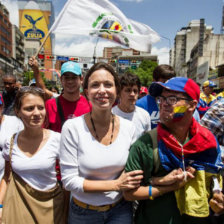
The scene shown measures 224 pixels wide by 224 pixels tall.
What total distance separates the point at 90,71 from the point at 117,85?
0.90 ft

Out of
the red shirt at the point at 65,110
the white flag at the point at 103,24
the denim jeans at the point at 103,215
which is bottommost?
the denim jeans at the point at 103,215

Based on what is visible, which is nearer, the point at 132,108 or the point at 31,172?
the point at 31,172

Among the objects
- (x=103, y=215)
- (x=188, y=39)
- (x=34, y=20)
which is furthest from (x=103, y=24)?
(x=34, y=20)

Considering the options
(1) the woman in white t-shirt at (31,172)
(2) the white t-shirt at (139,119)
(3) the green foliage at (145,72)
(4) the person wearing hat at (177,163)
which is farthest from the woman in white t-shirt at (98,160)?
(3) the green foliage at (145,72)

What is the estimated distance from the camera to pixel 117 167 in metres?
1.66

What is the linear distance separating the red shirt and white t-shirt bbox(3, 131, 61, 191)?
2.78ft

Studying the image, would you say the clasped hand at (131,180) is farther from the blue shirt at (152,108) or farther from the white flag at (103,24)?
the white flag at (103,24)

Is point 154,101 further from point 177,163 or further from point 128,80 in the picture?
point 177,163

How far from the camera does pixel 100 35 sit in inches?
163

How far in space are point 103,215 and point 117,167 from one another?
421mm

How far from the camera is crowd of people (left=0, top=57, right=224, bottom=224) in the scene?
1.55 m

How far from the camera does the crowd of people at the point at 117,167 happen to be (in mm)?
1553

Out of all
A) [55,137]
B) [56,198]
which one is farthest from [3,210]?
[55,137]

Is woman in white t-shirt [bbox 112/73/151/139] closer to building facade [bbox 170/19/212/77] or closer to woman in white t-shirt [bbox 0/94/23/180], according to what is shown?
woman in white t-shirt [bbox 0/94/23/180]
